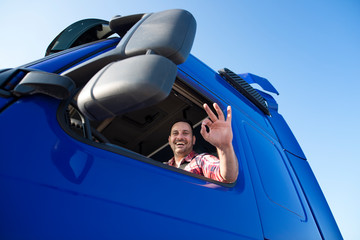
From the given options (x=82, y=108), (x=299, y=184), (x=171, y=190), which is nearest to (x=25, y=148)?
(x=82, y=108)

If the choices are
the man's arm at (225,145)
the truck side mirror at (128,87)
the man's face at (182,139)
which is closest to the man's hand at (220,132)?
the man's arm at (225,145)

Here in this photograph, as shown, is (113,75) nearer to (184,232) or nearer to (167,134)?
(184,232)

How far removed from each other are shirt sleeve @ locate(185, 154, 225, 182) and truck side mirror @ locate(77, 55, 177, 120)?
78cm

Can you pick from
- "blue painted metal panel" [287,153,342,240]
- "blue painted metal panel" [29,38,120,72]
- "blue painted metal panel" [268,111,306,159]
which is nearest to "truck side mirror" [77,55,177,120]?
"blue painted metal panel" [29,38,120,72]

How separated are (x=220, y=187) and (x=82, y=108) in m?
0.67

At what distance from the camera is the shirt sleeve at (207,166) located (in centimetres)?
141

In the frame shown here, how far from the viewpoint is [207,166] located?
5.07ft

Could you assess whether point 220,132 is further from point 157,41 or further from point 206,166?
point 157,41

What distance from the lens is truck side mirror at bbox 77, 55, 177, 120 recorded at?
0.62 m

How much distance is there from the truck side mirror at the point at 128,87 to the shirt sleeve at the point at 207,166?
785mm

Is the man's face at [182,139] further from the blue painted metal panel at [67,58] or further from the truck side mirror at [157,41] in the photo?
the truck side mirror at [157,41]

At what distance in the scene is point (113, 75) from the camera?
2.18 ft

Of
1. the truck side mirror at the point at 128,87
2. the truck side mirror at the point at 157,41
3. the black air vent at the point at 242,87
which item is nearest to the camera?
the truck side mirror at the point at 128,87

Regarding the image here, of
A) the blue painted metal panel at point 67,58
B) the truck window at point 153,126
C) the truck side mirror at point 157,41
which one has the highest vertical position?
the truck side mirror at point 157,41
